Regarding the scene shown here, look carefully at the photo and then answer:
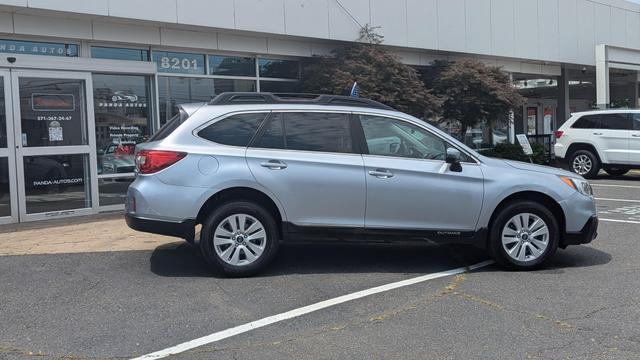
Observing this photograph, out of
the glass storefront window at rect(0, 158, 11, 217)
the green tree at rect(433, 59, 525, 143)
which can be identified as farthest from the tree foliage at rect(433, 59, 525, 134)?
the glass storefront window at rect(0, 158, 11, 217)

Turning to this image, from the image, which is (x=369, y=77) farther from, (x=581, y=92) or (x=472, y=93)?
(x=581, y=92)

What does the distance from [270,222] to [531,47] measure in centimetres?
1549

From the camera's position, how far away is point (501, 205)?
6.84 m

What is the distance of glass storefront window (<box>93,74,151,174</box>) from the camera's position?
11.0 meters

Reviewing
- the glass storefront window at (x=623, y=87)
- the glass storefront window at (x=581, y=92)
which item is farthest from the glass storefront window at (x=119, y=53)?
the glass storefront window at (x=581, y=92)

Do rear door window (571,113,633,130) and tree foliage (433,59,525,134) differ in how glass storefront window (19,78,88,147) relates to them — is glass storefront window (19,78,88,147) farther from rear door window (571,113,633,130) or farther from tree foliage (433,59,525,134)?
rear door window (571,113,633,130)

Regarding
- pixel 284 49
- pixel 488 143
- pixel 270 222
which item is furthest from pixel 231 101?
pixel 488 143

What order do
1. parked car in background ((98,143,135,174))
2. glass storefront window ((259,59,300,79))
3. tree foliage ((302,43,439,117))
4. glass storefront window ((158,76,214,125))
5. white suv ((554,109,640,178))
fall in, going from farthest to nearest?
white suv ((554,109,640,178)) → glass storefront window ((259,59,300,79)) → tree foliage ((302,43,439,117)) → glass storefront window ((158,76,214,125)) → parked car in background ((98,143,135,174))

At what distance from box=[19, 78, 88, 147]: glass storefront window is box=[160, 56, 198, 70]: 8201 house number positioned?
1.85 meters

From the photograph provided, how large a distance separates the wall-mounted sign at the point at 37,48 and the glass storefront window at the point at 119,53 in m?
0.38

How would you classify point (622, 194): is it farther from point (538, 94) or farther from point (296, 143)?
point (538, 94)

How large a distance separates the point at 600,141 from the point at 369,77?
7.04 m

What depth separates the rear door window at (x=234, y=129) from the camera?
6520 millimetres

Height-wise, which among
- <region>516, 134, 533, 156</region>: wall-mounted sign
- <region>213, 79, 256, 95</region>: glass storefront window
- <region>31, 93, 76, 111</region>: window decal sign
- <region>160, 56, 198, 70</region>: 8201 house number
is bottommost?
<region>516, 134, 533, 156</region>: wall-mounted sign
